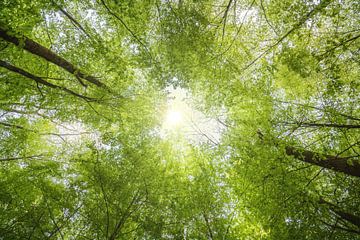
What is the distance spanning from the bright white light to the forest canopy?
0.54 ft

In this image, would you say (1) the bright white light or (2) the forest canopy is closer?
(2) the forest canopy

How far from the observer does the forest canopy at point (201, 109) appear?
5.12 metres

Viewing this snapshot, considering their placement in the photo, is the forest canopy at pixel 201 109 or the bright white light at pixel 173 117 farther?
the bright white light at pixel 173 117

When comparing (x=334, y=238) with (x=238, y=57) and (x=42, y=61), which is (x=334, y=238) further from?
(x=42, y=61)

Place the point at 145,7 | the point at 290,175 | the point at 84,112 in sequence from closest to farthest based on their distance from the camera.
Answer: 1. the point at 290,175
2. the point at 145,7
3. the point at 84,112

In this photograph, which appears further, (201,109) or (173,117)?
(173,117)

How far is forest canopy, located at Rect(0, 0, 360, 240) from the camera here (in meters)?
5.12

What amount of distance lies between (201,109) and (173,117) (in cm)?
133

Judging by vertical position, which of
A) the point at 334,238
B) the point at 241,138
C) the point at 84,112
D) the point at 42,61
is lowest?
the point at 334,238

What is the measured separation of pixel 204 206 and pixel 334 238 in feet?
12.1

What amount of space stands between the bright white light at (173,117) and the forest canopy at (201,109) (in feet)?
0.54

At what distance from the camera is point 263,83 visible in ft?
21.2

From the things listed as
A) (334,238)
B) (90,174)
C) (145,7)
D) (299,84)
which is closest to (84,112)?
(90,174)

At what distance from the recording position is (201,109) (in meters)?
7.61
